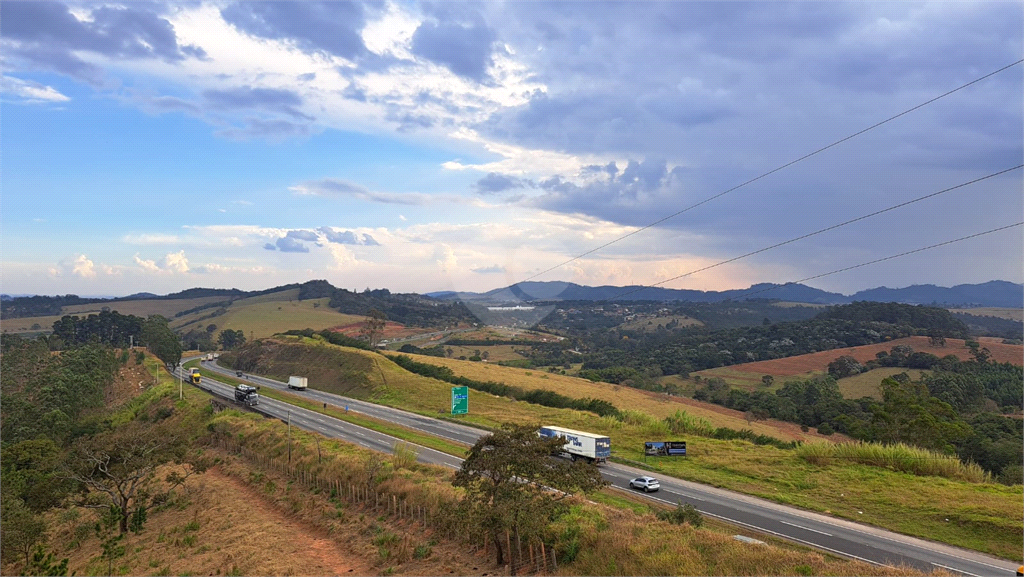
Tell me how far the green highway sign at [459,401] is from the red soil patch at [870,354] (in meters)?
109

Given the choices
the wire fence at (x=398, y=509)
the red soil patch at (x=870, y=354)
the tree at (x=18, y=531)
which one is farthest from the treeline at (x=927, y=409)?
the tree at (x=18, y=531)

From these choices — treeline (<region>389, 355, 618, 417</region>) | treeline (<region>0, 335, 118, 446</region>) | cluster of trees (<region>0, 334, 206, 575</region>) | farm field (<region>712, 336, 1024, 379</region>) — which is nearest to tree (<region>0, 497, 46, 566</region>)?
cluster of trees (<region>0, 334, 206, 575</region>)

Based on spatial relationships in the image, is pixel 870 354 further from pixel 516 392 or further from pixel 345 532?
pixel 345 532

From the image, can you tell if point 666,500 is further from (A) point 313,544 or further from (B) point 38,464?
(B) point 38,464

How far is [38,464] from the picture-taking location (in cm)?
5509

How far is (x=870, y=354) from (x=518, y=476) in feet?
575

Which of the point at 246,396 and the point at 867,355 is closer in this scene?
the point at 246,396

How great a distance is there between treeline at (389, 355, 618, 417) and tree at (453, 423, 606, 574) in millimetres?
57339

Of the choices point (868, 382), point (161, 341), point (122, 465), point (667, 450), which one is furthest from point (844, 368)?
point (161, 341)

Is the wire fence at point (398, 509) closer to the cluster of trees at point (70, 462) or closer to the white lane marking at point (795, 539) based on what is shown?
the cluster of trees at point (70, 462)

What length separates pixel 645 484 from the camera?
146 ft

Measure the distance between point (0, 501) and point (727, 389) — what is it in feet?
429

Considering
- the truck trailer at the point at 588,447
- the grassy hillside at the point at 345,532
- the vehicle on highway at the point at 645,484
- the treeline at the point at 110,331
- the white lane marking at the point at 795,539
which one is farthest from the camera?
the treeline at the point at 110,331

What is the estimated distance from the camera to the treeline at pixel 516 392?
293 ft
